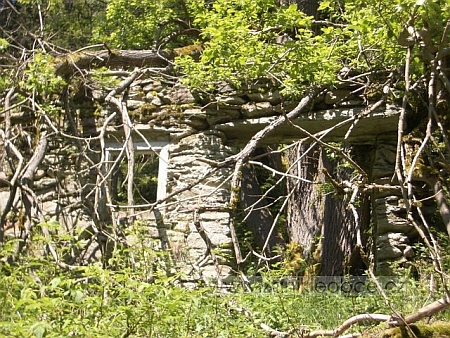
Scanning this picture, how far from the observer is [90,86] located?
735cm

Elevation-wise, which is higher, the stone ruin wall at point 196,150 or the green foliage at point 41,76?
the green foliage at point 41,76

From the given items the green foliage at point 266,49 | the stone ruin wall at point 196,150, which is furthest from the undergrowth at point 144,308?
the stone ruin wall at point 196,150

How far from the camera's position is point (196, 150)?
22.5 ft

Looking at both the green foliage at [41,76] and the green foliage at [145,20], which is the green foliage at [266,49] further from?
the green foliage at [145,20]

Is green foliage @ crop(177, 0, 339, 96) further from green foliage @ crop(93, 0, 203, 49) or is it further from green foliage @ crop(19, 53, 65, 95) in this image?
green foliage @ crop(93, 0, 203, 49)

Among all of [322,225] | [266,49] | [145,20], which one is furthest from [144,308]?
[322,225]

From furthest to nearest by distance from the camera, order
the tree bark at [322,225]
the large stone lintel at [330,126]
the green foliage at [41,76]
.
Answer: the tree bark at [322,225] → the large stone lintel at [330,126] → the green foliage at [41,76]

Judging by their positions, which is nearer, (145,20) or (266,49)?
(266,49)

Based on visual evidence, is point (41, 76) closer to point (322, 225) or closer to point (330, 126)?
point (330, 126)

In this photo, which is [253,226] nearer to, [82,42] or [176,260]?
[176,260]

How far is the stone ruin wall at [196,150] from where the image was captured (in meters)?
6.58

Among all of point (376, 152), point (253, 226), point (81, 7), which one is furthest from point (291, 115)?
point (81, 7)

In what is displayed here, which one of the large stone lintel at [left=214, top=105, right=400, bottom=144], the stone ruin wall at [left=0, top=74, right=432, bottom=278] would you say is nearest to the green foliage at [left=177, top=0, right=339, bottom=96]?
the large stone lintel at [left=214, top=105, right=400, bottom=144]

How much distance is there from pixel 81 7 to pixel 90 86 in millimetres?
3278
